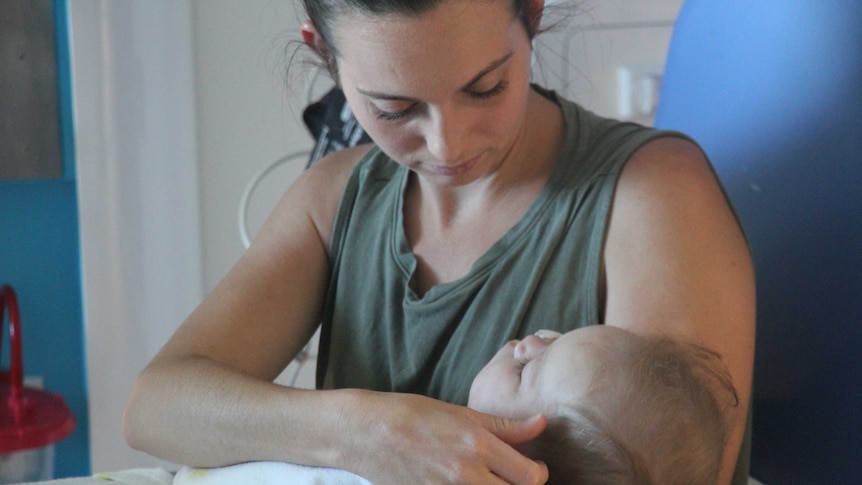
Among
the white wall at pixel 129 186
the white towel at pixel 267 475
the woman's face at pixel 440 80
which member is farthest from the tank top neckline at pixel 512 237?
the white wall at pixel 129 186

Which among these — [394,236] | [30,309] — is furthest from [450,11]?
[30,309]

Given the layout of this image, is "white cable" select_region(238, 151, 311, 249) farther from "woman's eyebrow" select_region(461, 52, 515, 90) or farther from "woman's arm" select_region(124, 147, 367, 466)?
"woman's eyebrow" select_region(461, 52, 515, 90)

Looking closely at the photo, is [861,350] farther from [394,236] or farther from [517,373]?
[394,236]

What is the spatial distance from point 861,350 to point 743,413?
0.21 meters

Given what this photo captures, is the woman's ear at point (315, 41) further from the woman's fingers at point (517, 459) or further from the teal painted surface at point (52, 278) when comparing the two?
the teal painted surface at point (52, 278)

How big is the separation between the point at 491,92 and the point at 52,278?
1.83 metres

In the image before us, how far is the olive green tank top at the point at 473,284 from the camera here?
132cm

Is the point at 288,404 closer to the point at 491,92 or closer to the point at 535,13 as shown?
the point at 491,92

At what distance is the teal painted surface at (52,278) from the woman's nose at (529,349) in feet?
5.88

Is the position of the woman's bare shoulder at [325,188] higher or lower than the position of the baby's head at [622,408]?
higher

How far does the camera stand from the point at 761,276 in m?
1.49

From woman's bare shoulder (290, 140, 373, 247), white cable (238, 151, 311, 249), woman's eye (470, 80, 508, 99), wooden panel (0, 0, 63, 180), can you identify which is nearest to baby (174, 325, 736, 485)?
woman's eye (470, 80, 508, 99)

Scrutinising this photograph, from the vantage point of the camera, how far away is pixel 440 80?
1.15 metres

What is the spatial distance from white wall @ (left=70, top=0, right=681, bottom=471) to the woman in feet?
3.58
